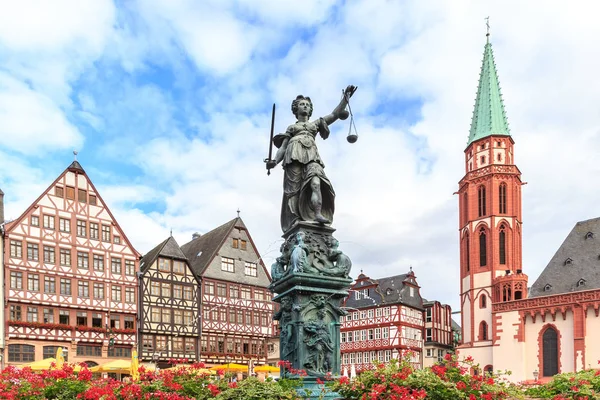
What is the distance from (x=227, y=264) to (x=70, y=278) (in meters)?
11.0

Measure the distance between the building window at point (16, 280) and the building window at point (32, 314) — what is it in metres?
1.33

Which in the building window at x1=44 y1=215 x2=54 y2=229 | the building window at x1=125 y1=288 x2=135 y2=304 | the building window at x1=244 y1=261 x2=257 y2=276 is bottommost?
the building window at x1=125 y1=288 x2=135 y2=304

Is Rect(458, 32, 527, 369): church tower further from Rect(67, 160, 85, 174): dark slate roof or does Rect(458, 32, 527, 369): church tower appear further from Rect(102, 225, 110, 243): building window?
Rect(67, 160, 85, 174): dark slate roof

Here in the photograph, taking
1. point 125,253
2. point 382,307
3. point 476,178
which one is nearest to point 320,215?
point 125,253

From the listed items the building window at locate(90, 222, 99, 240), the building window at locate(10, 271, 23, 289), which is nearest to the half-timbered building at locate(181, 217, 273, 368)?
the building window at locate(90, 222, 99, 240)

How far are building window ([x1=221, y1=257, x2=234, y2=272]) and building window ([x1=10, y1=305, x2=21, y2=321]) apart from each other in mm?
13490

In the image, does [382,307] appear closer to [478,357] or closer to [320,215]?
[478,357]

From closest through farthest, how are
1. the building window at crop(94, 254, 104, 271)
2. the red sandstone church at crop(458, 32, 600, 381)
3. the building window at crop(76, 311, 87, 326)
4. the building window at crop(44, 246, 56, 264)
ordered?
the building window at crop(44, 246, 56, 264), the building window at crop(76, 311, 87, 326), the building window at crop(94, 254, 104, 271), the red sandstone church at crop(458, 32, 600, 381)

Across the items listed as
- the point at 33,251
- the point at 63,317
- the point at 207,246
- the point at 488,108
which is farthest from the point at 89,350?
the point at 488,108

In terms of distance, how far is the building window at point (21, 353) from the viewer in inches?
1320

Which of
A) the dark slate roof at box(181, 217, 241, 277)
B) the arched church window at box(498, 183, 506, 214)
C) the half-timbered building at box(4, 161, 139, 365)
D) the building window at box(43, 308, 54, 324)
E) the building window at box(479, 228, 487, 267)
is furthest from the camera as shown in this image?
the arched church window at box(498, 183, 506, 214)

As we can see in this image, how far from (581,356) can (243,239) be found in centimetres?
2504

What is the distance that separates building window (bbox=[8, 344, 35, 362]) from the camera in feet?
110

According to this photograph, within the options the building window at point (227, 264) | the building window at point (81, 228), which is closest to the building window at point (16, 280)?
the building window at point (81, 228)
